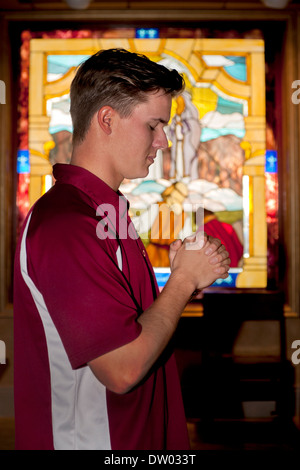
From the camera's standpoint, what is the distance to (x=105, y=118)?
926 mm

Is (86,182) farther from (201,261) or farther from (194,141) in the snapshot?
(194,141)

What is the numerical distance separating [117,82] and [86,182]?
0.68 ft

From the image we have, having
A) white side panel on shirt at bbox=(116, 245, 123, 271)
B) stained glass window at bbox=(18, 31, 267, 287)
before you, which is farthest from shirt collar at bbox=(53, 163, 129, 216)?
stained glass window at bbox=(18, 31, 267, 287)

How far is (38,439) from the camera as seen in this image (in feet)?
2.58

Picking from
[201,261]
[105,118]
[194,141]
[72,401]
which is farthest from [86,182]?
Result: [194,141]

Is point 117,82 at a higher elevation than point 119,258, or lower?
higher

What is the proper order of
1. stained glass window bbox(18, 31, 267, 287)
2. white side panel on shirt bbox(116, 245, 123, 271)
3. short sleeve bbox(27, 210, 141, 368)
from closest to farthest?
short sleeve bbox(27, 210, 141, 368), white side panel on shirt bbox(116, 245, 123, 271), stained glass window bbox(18, 31, 267, 287)

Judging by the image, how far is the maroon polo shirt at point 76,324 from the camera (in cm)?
70

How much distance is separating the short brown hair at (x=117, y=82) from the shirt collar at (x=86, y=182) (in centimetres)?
8

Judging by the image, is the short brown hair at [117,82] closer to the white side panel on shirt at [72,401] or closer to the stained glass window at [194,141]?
the white side panel on shirt at [72,401]

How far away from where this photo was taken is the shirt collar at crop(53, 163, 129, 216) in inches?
35.3

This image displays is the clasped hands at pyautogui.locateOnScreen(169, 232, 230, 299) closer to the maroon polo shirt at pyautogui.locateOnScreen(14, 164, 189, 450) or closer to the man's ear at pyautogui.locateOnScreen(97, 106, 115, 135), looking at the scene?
the maroon polo shirt at pyautogui.locateOnScreen(14, 164, 189, 450)
